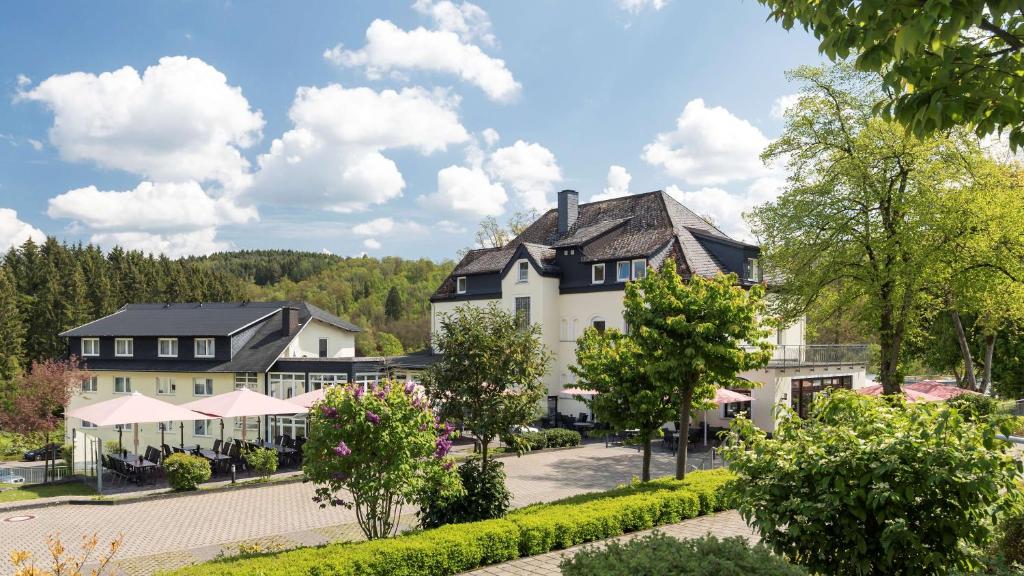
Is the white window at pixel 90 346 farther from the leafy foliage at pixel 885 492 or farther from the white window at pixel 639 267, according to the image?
the leafy foliage at pixel 885 492

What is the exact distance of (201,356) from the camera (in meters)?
41.4

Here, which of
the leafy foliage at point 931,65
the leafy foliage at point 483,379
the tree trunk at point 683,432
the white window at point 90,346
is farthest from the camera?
the white window at point 90,346

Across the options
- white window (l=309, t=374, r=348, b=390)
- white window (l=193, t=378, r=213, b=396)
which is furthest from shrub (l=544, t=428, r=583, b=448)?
white window (l=193, t=378, r=213, b=396)

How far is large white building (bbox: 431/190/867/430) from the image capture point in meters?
32.3

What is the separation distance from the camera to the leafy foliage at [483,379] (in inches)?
511

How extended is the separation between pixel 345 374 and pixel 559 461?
15942mm

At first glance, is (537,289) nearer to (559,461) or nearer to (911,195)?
(559,461)

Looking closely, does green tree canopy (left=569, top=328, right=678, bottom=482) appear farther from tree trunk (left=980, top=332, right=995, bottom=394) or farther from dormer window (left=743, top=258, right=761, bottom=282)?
tree trunk (left=980, top=332, right=995, bottom=394)

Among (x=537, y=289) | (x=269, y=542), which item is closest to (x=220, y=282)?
(x=537, y=289)

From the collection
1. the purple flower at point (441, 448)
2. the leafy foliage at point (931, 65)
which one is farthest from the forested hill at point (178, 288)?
the leafy foliage at point (931, 65)

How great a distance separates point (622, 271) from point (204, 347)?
25.0 metres

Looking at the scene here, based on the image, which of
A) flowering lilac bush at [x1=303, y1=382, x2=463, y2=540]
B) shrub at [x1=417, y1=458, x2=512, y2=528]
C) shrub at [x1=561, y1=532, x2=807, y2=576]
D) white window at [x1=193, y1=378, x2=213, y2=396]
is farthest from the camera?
white window at [x1=193, y1=378, x2=213, y2=396]

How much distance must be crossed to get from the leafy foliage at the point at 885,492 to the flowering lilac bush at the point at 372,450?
5945 millimetres

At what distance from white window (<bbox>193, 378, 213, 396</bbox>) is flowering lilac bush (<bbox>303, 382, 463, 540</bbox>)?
32370mm
